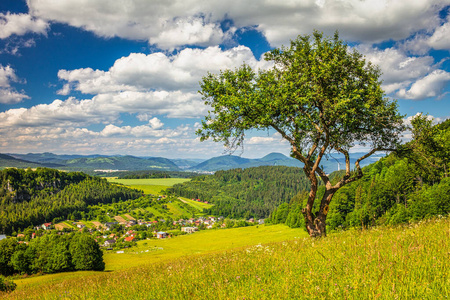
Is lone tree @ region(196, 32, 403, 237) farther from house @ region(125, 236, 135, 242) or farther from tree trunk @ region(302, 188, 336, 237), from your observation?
house @ region(125, 236, 135, 242)

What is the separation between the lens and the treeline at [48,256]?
67375mm

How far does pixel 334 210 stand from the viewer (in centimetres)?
8769

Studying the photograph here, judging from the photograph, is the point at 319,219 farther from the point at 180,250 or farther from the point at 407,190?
the point at 180,250

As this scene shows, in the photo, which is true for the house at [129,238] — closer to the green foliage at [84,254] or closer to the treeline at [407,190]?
the green foliage at [84,254]

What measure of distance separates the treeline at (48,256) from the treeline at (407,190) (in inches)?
2568

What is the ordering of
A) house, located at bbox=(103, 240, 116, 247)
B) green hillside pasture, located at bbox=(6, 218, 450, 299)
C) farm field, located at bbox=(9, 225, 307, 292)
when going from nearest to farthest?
green hillside pasture, located at bbox=(6, 218, 450, 299) → farm field, located at bbox=(9, 225, 307, 292) → house, located at bbox=(103, 240, 116, 247)

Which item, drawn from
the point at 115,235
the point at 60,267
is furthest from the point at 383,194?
the point at 115,235

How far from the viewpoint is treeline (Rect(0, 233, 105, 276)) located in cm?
6738

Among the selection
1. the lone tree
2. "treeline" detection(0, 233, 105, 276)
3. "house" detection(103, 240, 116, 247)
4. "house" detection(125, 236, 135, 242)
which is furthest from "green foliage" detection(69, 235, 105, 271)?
"house" detection(125, 236, 135, 242)

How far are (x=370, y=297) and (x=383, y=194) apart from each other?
83.6 metres

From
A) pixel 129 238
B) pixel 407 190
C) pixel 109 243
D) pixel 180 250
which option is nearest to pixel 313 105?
pixel 407 190

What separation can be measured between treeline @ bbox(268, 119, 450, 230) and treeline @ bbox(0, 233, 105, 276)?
65.2 meters

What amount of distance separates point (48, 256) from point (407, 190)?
9947 centimetres

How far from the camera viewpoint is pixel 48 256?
6856cm
